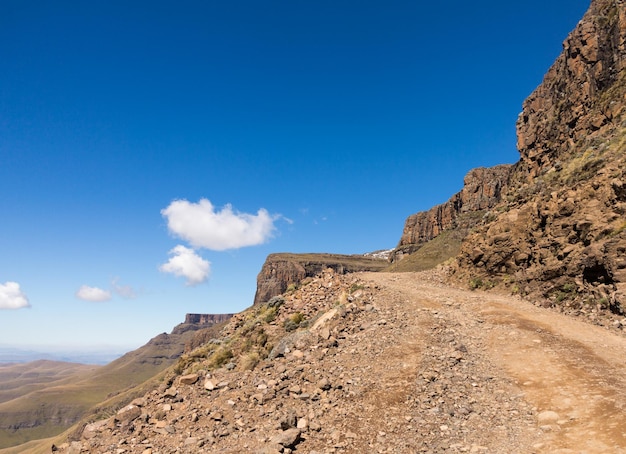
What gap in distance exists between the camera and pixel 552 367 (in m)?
12.2

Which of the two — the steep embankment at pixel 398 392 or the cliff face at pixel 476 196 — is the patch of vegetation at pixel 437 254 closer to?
the cliff face at pixel 476 196

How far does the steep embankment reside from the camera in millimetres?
9430

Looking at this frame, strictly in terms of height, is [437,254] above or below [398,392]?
above

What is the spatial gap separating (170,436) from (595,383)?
1269cm

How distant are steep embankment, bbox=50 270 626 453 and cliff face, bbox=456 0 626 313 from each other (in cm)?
345

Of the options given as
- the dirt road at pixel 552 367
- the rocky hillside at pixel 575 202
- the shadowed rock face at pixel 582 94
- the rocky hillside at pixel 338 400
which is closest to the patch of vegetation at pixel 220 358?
the rocky hillside at pixel 338 400

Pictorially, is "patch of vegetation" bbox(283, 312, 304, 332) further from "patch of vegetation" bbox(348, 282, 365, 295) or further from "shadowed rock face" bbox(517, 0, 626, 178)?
"shadowed rock face" bbox(517, 0, 626, 178)

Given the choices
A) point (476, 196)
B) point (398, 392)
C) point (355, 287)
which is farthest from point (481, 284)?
point (476, 196)

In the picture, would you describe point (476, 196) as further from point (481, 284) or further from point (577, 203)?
point (577, 203)

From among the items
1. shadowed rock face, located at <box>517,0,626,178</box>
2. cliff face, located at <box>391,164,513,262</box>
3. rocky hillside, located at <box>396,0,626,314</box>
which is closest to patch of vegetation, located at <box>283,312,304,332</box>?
rocky hillside, located at <box>396,0,626,314</box>

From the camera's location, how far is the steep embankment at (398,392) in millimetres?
9430

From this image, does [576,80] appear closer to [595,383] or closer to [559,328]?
[559,328]

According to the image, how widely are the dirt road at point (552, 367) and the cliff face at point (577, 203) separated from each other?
292 centimetres

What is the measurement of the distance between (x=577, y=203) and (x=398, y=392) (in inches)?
753
